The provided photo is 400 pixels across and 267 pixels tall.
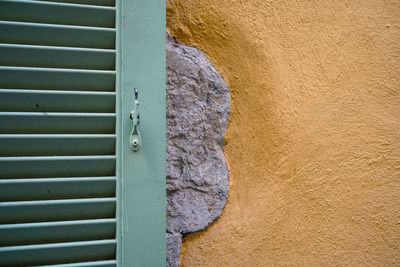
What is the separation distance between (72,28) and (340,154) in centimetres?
89

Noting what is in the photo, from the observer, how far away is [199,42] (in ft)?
3.15

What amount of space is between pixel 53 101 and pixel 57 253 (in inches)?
12.9

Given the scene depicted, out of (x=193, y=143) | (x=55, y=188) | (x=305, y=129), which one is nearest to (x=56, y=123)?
(x=55, y=188)

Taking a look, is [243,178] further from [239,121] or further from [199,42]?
[199,42]

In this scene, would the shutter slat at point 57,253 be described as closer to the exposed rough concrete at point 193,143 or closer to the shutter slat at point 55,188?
the shutter slat at point 55,188

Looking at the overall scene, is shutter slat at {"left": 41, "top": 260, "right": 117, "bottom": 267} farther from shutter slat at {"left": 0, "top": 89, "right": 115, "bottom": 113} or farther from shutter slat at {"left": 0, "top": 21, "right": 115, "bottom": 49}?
shutter slat at {"left": 0, "top": 21, "right": 115, "bottom": 49}

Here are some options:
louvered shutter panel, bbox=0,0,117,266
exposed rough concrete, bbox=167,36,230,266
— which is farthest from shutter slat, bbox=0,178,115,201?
exposed rough concrete, bbox=167,36,230,266

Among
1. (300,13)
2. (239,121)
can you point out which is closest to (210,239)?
(239,121)

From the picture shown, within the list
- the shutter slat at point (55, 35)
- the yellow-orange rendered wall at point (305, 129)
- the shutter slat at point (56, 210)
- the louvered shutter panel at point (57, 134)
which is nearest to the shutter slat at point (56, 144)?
the louvered shutter panel at point (57, 134)

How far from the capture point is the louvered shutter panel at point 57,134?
2.17ft

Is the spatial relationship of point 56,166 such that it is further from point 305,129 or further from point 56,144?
point 305,129

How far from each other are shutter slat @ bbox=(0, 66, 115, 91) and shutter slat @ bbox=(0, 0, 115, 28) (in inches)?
4.6

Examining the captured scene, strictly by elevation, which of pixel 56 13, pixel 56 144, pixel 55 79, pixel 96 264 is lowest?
pixel 96 264

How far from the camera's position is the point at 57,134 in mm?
695
